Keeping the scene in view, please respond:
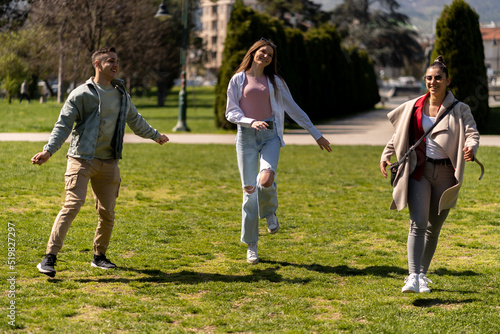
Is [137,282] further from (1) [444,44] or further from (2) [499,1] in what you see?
(2) [499,1]

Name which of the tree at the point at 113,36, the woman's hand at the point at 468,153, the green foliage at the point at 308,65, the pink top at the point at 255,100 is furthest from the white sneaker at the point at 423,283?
the tree at the point at 113,36

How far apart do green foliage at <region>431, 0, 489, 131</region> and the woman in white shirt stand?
17371mm

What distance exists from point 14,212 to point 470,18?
18.5 meters

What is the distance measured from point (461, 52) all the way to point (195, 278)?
62.1 ft

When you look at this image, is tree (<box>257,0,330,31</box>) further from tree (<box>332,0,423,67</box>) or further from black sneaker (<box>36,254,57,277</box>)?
black sneaker (<box>36,254,57,277</box>)

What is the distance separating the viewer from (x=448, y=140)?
5164 mm

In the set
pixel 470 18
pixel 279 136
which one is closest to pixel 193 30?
pixel 470 18

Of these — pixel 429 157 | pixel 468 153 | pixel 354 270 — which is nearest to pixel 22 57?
pixel 354 270

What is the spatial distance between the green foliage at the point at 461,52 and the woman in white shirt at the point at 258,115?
17371mm

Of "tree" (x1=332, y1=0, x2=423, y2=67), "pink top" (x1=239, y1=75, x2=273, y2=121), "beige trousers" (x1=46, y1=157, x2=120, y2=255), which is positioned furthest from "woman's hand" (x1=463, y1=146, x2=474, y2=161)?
"tree" (x1=332, y1=0, x2=423, y2=67)

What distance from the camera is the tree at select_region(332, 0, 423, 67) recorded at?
71.9m

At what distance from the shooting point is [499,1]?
2695 centimetres

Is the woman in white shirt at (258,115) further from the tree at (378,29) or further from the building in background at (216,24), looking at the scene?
the building in background at (216,24)

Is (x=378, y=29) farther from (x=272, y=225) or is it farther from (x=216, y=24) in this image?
(x=272, y=225)
